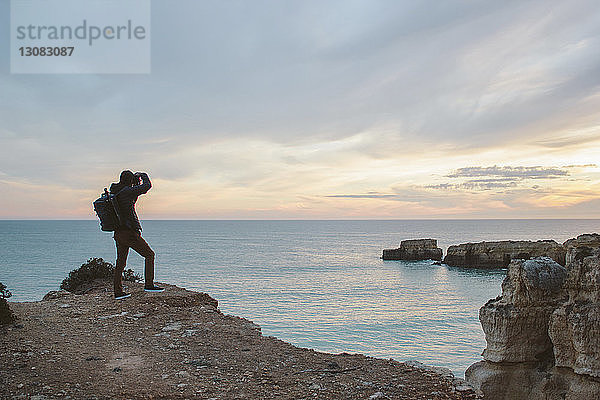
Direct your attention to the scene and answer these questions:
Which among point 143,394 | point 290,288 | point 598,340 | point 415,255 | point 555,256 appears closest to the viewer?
point 143,394

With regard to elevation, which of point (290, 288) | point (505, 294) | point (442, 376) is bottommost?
point (290, 288)

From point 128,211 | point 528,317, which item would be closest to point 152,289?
point 128,211

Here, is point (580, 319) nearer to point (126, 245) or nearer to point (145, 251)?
point (145, 251)

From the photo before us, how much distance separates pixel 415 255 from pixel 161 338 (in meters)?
70.2

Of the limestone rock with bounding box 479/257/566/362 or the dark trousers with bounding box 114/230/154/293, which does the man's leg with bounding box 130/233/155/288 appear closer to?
the dark trousers with bounding box 114/230/154/293

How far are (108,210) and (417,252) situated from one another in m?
69.2

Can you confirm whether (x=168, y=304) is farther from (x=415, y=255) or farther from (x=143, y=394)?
(x=415, y=255)

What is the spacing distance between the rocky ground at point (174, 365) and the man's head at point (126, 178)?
3.01 m

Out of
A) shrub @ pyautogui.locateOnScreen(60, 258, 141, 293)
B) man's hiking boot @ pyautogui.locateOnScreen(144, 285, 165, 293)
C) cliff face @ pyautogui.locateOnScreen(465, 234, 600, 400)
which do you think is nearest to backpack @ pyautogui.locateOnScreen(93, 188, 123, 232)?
man's hiking boot @ pyautogui.locateOnScreen(144, 285, 165, 293)

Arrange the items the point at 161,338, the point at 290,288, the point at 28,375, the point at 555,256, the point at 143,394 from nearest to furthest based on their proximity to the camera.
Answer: the point at 143,394 < the point at 28,375 < the point at 161,338 < the point at 290,288 < the point at 555,256

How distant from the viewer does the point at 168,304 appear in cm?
1069

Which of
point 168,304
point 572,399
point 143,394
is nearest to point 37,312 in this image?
point 168,304

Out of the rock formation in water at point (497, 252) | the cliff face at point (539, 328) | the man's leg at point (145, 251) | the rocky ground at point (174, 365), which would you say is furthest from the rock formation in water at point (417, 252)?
the rocky ground at point (174, 365)

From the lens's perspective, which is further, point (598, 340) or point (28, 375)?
point (598, 340)
